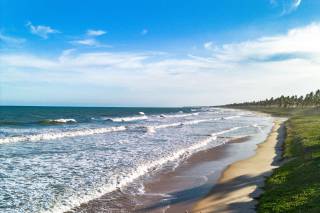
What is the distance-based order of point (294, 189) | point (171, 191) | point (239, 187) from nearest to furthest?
1. point (294, 189)
2. point (171, 191)
3. point (239, 187)

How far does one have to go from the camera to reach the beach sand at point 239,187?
1128 cm

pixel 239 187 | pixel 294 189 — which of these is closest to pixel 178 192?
pixel 239 187

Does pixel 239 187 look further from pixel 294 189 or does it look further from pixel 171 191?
pixel 171 191

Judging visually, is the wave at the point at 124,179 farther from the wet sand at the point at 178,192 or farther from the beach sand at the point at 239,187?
the beach sand at the point at 239,187

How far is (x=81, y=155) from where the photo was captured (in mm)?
22156

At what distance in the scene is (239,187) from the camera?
45.9ft

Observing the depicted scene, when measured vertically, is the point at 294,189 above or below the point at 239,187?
above

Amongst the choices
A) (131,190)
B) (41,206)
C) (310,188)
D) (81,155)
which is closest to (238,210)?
(310,188)

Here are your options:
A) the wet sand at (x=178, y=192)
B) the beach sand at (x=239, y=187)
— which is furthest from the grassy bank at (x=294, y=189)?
the wet sand at (x=178, y=192)

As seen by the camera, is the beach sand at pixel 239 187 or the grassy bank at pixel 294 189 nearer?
the grassy bank at pixel 294 189

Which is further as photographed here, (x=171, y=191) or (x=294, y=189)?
(x=171, y=191)

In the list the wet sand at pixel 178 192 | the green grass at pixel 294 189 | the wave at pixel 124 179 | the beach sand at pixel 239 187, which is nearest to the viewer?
the green grass at pixel 294 189

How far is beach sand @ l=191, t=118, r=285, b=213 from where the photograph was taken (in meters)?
11.3

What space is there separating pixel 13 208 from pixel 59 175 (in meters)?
4.90
